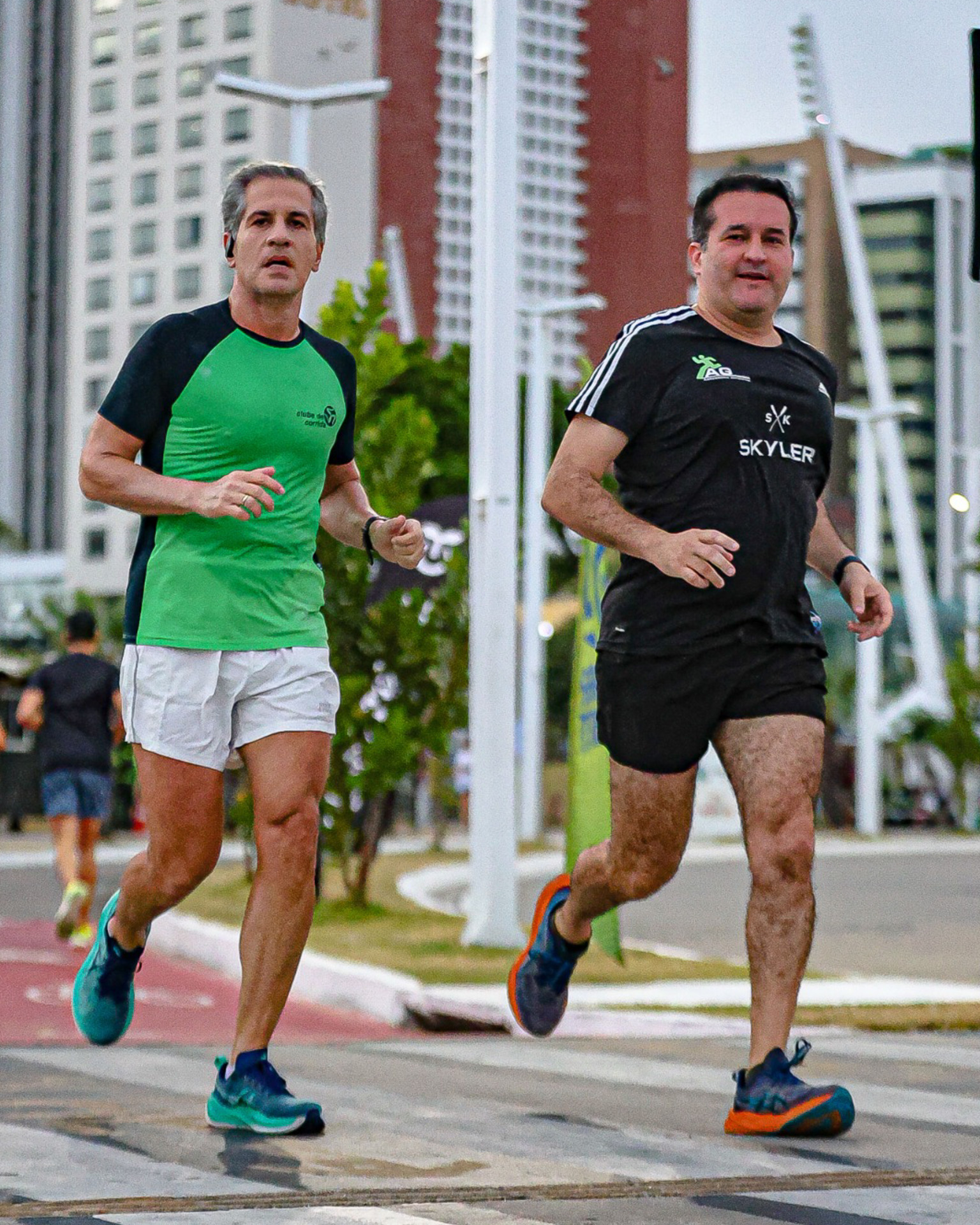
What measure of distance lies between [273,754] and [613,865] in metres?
0.90

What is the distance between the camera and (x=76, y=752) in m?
12.4

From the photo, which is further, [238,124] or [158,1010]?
[238,124]

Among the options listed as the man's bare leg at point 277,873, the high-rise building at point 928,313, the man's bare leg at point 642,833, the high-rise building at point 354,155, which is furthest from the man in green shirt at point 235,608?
the high-rise building at point 928,313

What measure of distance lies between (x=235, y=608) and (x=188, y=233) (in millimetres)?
107041

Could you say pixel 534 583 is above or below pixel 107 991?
above

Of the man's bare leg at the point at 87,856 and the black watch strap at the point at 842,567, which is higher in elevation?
the black watch strap at the point at 842,567

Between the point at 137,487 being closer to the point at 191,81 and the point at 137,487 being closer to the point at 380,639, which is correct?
the point at 380,639

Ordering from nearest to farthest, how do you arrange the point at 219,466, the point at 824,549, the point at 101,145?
the point at 219,466, the point at 824,549, the point at 101,145

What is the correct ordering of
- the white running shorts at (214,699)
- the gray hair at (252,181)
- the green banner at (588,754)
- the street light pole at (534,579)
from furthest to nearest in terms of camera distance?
the street light pole at (534,579)
the green banner at (588,754)
the gray hair at (252,181)
the white running shorts at (214,699)

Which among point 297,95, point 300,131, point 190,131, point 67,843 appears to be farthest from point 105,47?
point 67,843

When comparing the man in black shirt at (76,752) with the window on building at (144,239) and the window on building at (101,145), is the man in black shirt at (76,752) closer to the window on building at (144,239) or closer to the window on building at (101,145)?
the window on building at (144,239)

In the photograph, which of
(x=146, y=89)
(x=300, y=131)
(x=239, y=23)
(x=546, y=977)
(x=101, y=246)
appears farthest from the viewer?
(x=101, y=246)

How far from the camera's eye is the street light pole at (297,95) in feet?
65.1

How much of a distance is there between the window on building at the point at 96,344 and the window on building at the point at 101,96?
1103 cm
